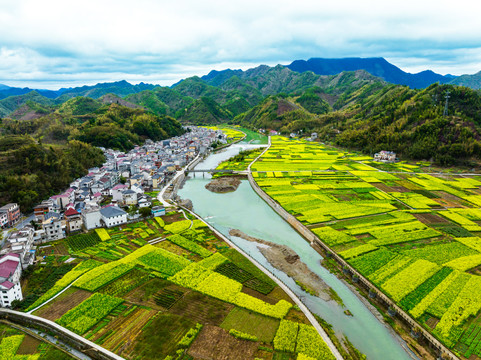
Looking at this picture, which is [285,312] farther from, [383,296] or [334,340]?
[383,296]

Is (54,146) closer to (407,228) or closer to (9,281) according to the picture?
(9,281)

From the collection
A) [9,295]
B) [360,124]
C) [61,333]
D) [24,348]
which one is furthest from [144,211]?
[360,124]

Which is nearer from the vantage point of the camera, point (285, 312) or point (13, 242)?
point (285, 312)

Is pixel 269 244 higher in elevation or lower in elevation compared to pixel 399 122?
lower

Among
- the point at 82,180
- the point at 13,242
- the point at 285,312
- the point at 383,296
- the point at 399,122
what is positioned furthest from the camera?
the point at 399,122

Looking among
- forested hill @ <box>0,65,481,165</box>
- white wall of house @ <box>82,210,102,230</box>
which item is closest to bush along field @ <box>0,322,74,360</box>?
white wall of house @ <box>82,210,102,230</box>

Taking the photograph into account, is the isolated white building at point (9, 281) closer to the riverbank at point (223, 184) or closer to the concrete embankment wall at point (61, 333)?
the concrete embankment wall at point (61, 333)

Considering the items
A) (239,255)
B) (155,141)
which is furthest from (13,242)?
(155,141)
